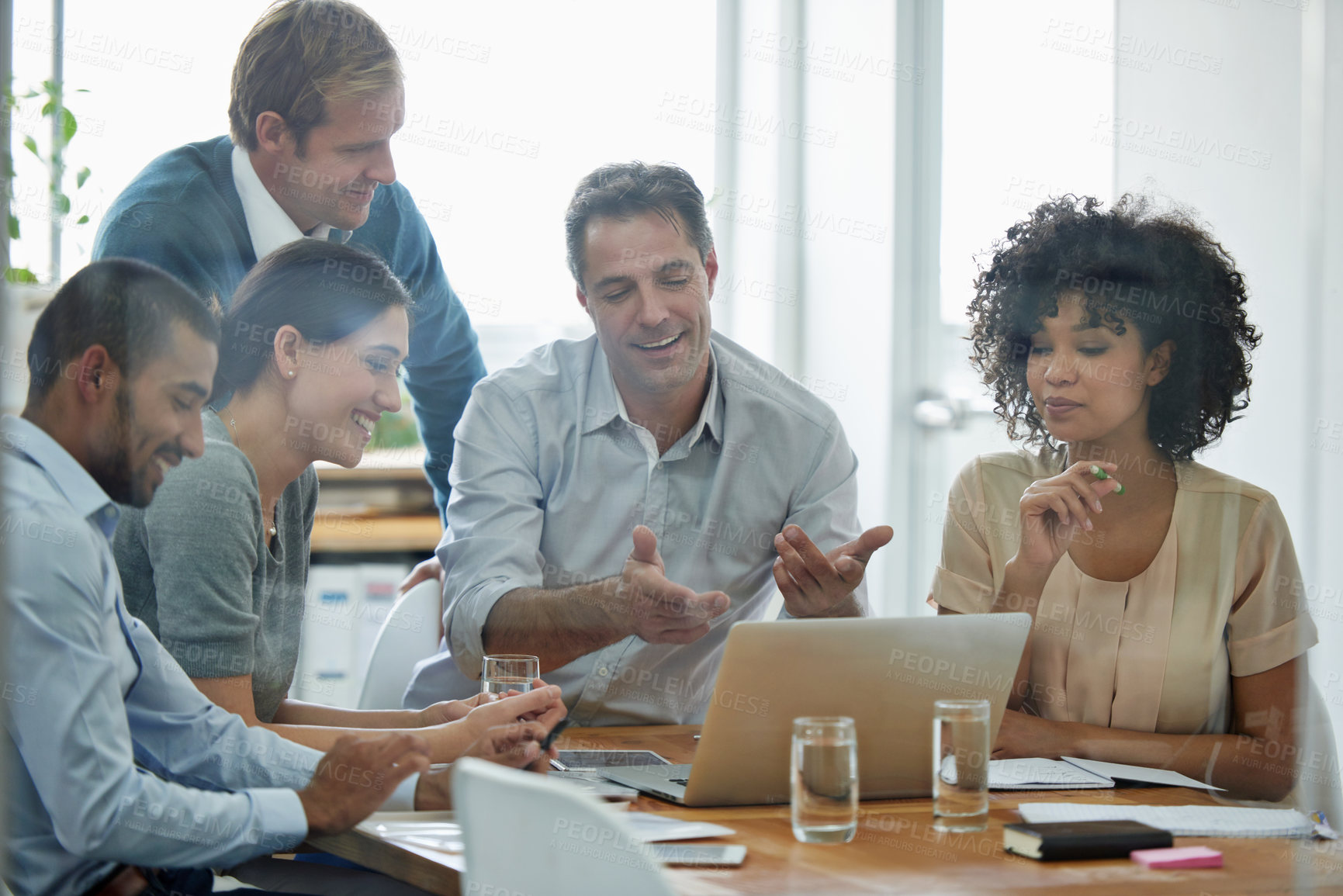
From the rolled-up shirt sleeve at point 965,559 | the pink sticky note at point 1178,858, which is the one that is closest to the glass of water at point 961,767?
the pink sticky note at point 1178,858

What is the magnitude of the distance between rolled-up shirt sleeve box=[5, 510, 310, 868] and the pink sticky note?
0.78 m

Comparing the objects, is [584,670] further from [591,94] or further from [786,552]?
[591,94]

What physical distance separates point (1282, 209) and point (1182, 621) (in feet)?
2.03

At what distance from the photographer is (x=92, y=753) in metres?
1.02


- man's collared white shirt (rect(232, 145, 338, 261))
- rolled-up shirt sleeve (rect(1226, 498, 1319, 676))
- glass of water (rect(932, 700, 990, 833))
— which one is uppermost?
man's collared white shirt (rect(232, 145, 338, 261))

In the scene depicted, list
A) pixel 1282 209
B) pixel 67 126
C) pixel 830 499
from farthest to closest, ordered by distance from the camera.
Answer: pixel 67 126 < pixel 830 499 < pixel 1282 209

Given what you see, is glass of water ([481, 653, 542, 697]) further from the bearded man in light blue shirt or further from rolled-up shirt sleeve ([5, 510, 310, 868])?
rolled-up shirt sleeve ([5, 510, 310, 868])

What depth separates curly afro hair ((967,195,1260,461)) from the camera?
1713 mm

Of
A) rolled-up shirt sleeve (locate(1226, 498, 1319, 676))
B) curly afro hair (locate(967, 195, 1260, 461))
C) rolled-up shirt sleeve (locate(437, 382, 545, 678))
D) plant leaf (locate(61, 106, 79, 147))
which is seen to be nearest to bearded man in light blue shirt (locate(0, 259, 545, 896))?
rolled-up shirt sleeve (locate(437, 382, 545, 678))

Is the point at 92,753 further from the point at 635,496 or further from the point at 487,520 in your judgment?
the point at 635,496

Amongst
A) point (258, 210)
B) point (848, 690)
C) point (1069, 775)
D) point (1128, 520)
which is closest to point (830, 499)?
point (1128, 520)

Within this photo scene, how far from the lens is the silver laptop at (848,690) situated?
1.10 metres

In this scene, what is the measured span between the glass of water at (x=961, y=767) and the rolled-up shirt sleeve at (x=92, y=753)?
62 cm

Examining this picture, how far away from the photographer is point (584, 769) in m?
1.29
